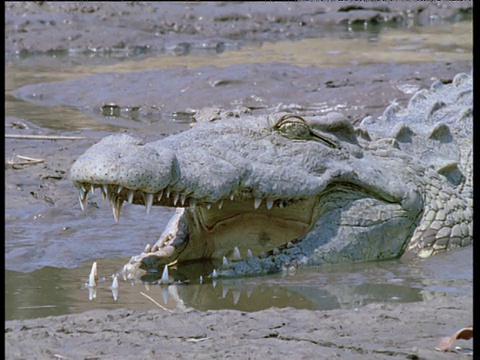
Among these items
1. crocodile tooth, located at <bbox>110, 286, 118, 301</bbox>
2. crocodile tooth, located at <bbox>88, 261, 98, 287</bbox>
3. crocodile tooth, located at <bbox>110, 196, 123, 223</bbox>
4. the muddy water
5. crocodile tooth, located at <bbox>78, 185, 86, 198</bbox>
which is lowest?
the muddy water

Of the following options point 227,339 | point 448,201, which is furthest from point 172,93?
point 227,339

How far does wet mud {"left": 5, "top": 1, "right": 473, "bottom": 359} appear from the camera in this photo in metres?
3.17

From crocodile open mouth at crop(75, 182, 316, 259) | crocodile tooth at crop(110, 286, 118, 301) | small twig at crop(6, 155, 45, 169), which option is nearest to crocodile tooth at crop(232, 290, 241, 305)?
crocodile open mouth at crop(75, 182, 316, 259)

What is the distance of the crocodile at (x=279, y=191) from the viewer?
4.06 m

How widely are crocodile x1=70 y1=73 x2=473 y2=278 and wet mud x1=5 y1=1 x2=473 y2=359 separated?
0.19 meters

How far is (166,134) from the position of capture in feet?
27.8

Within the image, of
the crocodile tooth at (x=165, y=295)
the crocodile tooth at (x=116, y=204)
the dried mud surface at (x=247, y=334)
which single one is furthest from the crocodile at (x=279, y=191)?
the dried mud surface at (x=247, y=334)

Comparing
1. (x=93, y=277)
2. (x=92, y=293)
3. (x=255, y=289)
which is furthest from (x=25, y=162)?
(x=255, y=289)

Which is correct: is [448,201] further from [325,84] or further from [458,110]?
[325,84]

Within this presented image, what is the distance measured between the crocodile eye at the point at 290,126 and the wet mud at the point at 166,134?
721 millimetres

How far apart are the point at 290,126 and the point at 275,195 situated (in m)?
0.42

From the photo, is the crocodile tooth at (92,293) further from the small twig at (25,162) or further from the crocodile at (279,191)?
the small twig at (25,162)

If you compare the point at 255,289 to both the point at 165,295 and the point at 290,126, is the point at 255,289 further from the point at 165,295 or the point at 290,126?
the point at 290,126

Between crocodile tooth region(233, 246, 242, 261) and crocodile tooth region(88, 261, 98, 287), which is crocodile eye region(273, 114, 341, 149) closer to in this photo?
crocodile tooth region(233, 246, 242, 261)
